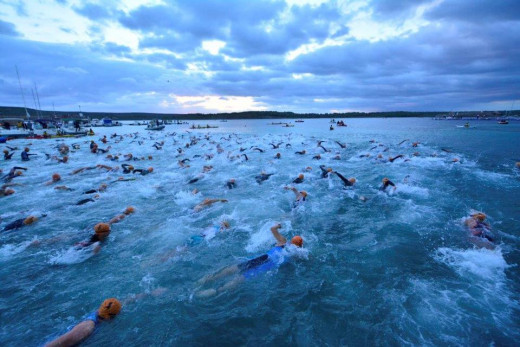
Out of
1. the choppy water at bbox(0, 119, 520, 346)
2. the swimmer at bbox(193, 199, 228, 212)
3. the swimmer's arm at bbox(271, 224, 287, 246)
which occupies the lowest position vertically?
the choppy water at bbox(0, 119, 520, 346)

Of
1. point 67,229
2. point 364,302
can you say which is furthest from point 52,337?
point 364,302

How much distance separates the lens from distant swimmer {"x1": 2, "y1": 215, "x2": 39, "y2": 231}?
8109mm

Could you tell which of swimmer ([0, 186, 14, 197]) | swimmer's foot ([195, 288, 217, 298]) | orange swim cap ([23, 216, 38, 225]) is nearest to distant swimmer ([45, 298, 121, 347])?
swimmer's foot ([195, 288, 217, 298])

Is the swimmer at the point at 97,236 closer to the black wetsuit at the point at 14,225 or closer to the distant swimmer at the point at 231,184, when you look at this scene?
the black wetsuit at the point at 14,225

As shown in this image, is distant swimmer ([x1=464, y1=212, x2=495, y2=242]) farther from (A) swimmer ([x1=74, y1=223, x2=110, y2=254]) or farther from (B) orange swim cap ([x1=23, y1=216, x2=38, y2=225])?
(B) orange swim cap ([x1=23, y1=216, x2=38, y2=225])

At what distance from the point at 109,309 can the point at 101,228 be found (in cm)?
378

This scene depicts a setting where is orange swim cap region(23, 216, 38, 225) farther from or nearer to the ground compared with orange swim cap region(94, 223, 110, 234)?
nearer to the ground

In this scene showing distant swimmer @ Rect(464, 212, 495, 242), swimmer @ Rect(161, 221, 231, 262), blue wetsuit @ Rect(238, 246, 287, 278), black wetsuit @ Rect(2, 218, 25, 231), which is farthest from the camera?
black wetsuit @ Rect(2, 218, 25, 231)

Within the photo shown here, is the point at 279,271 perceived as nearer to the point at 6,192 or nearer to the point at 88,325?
the point at 88,325

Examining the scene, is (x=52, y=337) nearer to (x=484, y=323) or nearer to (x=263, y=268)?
(x=263, y=268)

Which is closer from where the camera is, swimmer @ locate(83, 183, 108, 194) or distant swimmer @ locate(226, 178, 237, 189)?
swimmer @ locate(83, 183, 108, 194)

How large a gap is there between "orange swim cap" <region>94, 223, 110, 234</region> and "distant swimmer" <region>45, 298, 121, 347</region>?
11.7 ft

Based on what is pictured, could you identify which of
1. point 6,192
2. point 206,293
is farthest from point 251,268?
point 6,192

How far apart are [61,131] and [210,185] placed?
41.2m
